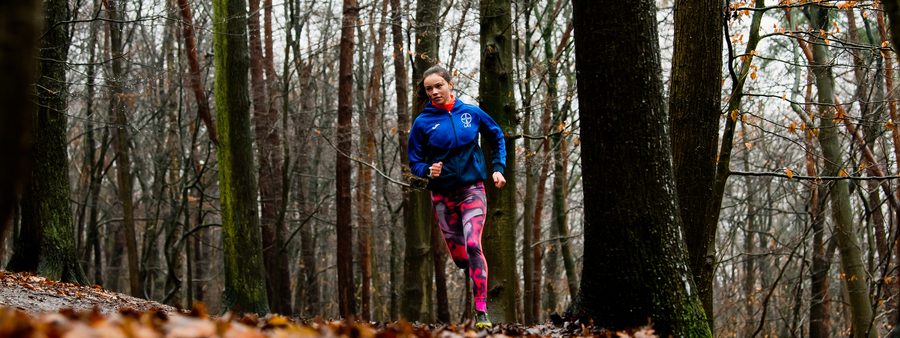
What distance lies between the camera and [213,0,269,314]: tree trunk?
1170cm

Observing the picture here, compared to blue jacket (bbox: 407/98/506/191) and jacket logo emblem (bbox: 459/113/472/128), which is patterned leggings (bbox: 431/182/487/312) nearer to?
blue jacket (bbox: 407/98/506/191)

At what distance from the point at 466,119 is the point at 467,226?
915 mm

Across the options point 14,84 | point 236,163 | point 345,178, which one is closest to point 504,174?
point 236,163

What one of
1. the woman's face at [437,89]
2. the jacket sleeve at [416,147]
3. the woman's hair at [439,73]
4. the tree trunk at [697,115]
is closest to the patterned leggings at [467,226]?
the jacket sleeve at [416,147]

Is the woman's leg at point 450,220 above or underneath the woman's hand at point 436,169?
underneath

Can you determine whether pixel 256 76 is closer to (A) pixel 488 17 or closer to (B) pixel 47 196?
(B) pixel 47 196

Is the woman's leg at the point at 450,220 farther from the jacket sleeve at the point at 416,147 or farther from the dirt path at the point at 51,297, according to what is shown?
the dirt path at the point at 51,297

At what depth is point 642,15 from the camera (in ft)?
14.9

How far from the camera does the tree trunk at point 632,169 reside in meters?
4.49

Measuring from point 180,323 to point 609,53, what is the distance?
290 cm

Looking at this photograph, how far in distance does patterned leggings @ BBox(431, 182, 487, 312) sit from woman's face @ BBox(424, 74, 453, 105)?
76 cm

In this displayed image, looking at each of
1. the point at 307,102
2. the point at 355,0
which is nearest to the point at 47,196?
the point at 355,0

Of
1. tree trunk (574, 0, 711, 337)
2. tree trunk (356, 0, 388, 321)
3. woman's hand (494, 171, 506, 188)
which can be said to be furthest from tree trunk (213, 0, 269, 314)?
tree trunk (574, 0, 711, 337)

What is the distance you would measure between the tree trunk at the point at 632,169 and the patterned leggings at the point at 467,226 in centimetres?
170
